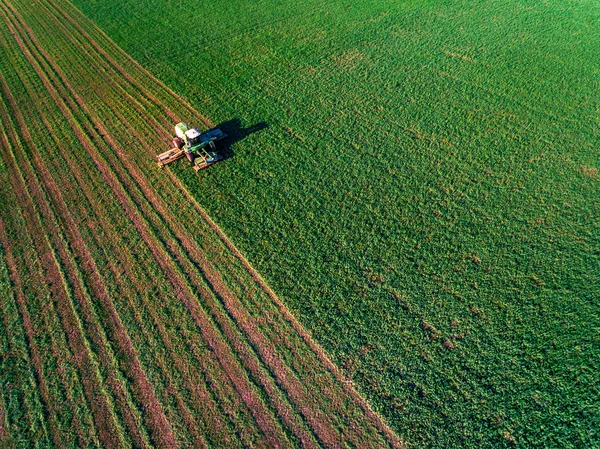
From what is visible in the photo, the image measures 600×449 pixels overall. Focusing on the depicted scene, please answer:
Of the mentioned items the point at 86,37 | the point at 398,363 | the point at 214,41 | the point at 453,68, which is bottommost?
the point at 398,363

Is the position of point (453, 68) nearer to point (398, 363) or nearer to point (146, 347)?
point (398, 363)

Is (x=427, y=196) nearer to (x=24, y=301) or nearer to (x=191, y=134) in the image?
(x=191, y=134)

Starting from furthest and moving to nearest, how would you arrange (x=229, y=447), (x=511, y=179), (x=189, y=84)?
(x=189, y=84) < (x=511, y=179) < (x=229, y=447)

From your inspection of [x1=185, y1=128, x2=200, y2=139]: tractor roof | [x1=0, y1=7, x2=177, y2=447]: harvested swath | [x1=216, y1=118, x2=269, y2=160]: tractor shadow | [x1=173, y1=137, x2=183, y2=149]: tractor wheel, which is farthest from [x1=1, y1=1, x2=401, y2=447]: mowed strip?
[x1=216, y1=118, x2=269, y2=160]: tractor shadow

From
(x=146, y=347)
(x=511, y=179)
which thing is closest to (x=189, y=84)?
(x=146, y=347)

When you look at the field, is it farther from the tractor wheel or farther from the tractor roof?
the tractor roof

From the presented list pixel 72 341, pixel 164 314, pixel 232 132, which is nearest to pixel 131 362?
pixel 164 314

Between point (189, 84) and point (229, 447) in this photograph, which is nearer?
point (229, 447)
